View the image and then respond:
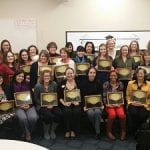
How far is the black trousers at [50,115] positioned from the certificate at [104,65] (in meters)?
1.03

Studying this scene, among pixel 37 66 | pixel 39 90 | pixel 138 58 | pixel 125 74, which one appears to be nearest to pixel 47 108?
pixel 39 90

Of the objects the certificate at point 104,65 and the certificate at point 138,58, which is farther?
the certificate at point 138,58

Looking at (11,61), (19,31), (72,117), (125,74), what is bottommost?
(72,117)

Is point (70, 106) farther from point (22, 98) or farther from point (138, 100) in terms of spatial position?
point (138, 100)

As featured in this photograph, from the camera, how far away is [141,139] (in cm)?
354

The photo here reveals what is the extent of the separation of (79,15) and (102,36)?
2.27ft

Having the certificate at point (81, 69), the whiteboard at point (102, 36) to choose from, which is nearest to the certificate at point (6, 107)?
the certificate at point (81, 69)

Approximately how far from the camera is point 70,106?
548 centimetres

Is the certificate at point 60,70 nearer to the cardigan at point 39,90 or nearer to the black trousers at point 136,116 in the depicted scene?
the cardigan at point 39,90

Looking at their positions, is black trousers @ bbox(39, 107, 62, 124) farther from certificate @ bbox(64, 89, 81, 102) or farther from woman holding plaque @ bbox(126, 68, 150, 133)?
woman holding plaque @ bbox(126, 68, 150, 133)

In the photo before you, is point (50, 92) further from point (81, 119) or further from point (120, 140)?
point (120, 140)

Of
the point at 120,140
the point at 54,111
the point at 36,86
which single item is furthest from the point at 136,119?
the point at 36,86

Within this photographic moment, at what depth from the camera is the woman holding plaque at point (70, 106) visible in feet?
17.8

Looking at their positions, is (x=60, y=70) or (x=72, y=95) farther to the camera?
(x=60, y=70)
